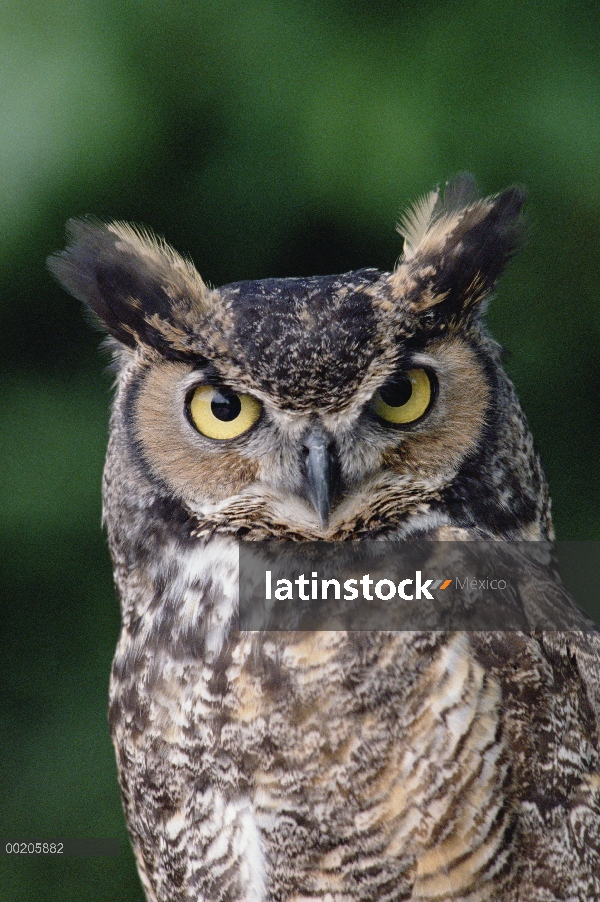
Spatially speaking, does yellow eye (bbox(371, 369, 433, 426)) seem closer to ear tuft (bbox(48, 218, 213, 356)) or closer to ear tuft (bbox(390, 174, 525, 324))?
ear tuft (bbox(390, 174, 525, 324))

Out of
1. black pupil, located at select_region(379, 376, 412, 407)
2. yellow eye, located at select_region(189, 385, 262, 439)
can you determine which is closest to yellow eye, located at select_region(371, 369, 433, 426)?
black pupil, located at select_region(379, 376, 412, 407)

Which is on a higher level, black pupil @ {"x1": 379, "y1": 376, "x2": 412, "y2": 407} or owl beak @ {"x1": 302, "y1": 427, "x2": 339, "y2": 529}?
black pupil @ {"x1": 379, "y1": 376, "x2": 412, "y2": 407}

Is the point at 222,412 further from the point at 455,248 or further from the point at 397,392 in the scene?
the point at 455,248

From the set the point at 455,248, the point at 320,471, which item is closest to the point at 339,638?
the point at 320,471

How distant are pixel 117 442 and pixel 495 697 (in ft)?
1.82

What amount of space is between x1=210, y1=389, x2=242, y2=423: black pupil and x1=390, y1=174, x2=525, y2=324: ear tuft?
0.22 m

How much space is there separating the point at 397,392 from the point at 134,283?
36 centimetres

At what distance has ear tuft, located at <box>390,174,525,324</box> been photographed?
1.04 m

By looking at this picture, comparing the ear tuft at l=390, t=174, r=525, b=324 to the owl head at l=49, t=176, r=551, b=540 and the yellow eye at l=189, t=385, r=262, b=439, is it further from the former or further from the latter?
the yellow eye at l=189, t=385, r=262, b=439

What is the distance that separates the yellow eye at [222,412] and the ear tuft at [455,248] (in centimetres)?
21

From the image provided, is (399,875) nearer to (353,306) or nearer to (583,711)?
(583,711)

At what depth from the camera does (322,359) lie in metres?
0.97

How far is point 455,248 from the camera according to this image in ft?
3.60

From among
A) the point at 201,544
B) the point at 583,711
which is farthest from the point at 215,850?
the point at 583,711
